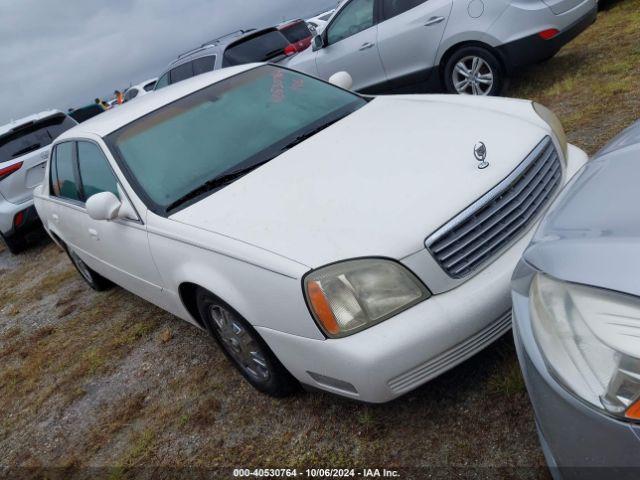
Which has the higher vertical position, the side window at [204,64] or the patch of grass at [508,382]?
the side window at [204,64]

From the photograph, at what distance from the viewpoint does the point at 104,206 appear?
302 cm

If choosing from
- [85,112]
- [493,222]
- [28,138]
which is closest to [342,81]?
[493,222]

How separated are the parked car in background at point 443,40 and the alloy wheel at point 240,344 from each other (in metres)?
4.15

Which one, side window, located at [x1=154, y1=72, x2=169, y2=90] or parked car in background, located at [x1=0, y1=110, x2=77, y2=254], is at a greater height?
side window, located at [x1=154, y1=72, x2=169, y2=90]

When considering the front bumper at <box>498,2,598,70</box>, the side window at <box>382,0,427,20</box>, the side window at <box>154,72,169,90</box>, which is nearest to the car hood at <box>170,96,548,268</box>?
the front bumper at <box>498,2,598,70</box>

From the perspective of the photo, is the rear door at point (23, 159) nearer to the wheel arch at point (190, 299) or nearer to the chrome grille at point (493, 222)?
the wheel arch at point (190, 299)

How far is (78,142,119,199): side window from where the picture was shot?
10.9 feet

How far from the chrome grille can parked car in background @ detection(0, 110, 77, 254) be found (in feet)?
22.5

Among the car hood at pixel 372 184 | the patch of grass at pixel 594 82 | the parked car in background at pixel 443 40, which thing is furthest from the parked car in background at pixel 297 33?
the car hood at pixel 372 184

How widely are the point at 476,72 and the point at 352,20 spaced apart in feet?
6.17

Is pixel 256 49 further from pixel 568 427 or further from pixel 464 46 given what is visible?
pixel 568 427

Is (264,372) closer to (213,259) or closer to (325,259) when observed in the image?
(213,259)

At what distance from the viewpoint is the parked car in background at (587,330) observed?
123cm

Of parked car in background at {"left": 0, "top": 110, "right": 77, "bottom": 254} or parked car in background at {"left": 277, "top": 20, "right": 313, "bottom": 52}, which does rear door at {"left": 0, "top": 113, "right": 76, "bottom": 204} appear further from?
parked car in background at {"left": 277, "top": 20, "right": 313, "bottom": 52}
